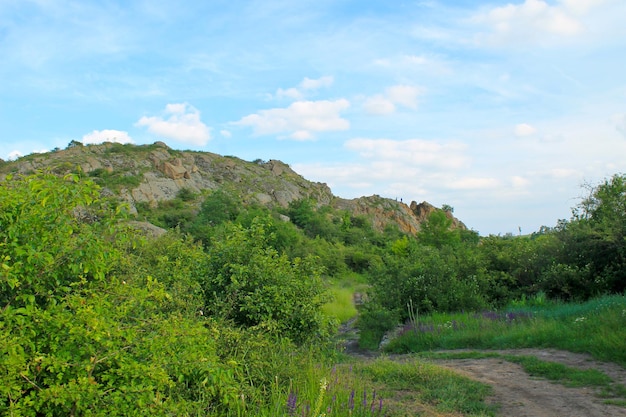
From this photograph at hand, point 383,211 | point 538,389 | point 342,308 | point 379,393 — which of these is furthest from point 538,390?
point 383,211

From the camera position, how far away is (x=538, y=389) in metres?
7.99

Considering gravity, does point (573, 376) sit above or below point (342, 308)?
above

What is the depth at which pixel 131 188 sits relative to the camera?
64500 mm

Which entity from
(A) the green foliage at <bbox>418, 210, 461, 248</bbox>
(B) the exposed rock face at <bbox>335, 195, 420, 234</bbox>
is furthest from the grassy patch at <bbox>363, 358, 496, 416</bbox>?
(B) the exposed rock face at <bbox>335, 195, 420, 234</bbox>

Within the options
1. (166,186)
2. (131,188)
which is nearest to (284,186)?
(166,186)

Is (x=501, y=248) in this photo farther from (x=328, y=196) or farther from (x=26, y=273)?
(x=328, y=196)

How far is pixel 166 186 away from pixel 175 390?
6854 cm

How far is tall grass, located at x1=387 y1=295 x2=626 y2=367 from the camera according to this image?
10.1 metres

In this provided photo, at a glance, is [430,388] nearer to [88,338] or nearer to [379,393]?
[379,393]

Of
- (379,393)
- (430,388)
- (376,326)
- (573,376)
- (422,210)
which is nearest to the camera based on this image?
(379,393)

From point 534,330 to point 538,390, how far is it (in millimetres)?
4298

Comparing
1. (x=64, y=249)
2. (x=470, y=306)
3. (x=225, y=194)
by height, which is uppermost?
(x=225, y=194)

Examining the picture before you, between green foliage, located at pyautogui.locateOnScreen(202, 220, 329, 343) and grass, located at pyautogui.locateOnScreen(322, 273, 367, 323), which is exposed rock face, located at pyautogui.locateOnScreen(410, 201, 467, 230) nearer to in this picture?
grass, located at pyautogui.locateOnScreen(322, 273, 367, 323)

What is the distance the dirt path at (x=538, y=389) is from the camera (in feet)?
22.2
